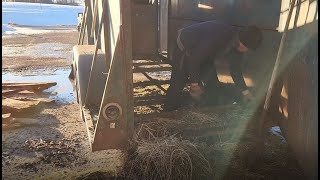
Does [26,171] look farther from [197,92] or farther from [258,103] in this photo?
[258,103]

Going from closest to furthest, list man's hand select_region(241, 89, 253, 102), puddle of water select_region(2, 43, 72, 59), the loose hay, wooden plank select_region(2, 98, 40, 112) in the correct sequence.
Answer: the loose hay → man's hand select_region(241, 89, 253, 102) → wooden plank select_region(2, 98, 40, 112) → puddle of water select_region(2, 43, 72, 59)

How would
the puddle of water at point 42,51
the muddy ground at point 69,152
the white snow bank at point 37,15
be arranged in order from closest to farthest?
the muddy ground at point 69,152, the puddle of water at point 42,51, the white snow bank at point 37,15

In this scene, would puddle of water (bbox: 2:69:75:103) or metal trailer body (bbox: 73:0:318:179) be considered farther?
puddle of water (bbox: 2:69:75:103)

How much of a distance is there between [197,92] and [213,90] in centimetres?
28

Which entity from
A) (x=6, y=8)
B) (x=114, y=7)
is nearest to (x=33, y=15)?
(x=6, y=8)

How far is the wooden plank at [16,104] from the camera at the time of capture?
5371 millimetres

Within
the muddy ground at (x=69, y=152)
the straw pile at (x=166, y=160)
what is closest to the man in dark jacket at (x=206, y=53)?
the muddy ground at (x=69, y=152)

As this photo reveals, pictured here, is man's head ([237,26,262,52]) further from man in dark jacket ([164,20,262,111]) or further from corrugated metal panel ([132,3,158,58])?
Result: corrugated metal panel ([132,3,158,58])

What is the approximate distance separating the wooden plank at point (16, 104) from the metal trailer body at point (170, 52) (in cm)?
133

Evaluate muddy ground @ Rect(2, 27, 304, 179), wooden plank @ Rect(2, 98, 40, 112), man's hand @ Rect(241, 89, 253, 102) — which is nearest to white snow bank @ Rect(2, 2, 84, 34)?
wooden plank @ Rect(2, 98, 40, 112)

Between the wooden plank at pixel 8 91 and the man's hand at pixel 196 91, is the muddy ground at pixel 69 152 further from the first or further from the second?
the wooden plank at pixel 8 91

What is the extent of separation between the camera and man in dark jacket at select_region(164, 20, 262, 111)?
166 inches

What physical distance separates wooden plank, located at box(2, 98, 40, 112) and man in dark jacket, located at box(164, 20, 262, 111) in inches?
91.3

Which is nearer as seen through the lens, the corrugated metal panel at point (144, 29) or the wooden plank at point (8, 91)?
the corrugated metal panel at point (144, 29)
